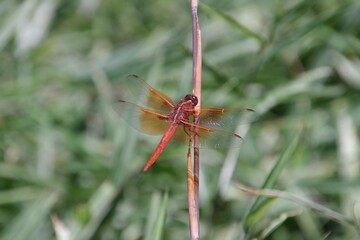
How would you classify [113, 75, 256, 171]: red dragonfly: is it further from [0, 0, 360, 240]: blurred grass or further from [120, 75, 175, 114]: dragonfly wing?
[0, 0, 360, 240]: blurred grass

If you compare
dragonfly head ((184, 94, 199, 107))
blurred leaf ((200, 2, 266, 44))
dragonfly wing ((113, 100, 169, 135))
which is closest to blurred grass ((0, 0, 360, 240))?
blurred leaf ((200, 2, 266, 44))

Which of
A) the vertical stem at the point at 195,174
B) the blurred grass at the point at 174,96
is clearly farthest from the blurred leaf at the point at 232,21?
the vertical stem at the point at 195,174

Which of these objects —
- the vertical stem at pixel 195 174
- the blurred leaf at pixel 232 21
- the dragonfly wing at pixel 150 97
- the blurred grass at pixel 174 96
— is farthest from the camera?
the blurred grass at pixel 174 96

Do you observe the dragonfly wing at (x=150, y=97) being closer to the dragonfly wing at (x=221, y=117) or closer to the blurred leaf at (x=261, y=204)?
the dragonfly wing at (x=221, y=117)

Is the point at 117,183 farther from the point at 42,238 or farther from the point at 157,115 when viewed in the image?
the point at 157,115

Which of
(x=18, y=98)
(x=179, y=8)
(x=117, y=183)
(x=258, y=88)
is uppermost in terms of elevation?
(x=179, y=8)

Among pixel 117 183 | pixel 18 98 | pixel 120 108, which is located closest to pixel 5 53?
pixel 18 98
